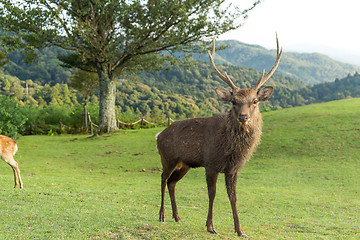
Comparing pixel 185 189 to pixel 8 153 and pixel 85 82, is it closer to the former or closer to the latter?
pixel 8 153

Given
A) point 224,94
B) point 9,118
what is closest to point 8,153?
point 224,94

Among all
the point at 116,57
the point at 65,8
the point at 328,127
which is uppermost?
the point at 65,8

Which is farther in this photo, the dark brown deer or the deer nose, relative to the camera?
the dark brown deer

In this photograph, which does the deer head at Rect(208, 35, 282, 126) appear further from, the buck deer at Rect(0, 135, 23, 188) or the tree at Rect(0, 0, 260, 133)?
the tree at Rect(0, 0, 260, 133)

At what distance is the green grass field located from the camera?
548cm

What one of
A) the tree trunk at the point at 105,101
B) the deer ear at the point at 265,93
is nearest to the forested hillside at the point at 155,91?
the tree trunk at the point at 105,101

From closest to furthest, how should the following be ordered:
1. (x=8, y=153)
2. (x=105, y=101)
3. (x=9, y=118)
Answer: (x=8, y=153) → (x=9, y=118) → (x=105, y=101)

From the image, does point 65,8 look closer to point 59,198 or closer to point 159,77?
point 59,198

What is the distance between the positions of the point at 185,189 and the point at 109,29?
50.6 feet

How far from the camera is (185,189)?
34.6 ft


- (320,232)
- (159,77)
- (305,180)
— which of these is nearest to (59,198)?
(320,232)

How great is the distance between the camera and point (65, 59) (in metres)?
24.6

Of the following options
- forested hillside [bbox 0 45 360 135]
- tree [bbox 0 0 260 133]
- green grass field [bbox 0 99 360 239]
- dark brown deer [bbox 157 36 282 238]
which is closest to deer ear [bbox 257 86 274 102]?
dark brown deer [bbox 157 36 282 238]

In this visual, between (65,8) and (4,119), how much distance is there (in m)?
7.68
